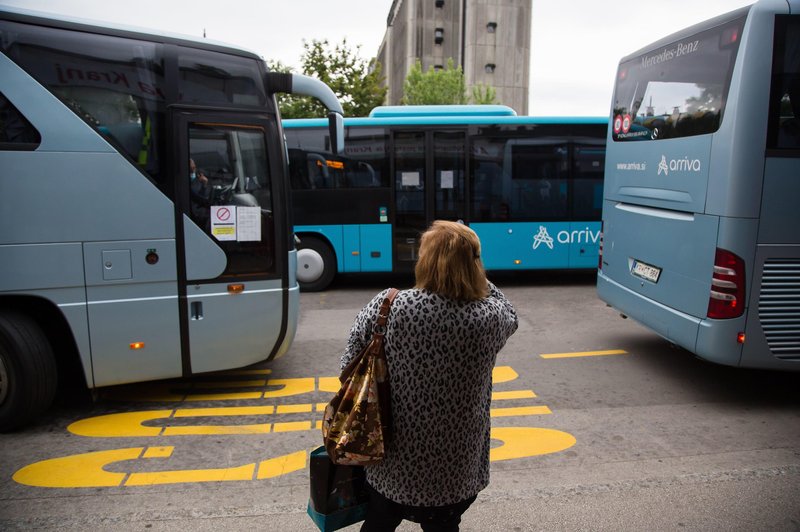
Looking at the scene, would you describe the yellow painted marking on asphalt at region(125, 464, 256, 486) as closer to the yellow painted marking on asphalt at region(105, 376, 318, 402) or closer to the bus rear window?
the yellow painted marking on asphalt at region(105, 376, 318, 402)

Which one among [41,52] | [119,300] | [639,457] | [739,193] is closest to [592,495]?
[639,457]

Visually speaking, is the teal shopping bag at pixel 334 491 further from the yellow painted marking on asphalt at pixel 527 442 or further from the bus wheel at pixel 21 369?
the bus wheel at pixel 21 369

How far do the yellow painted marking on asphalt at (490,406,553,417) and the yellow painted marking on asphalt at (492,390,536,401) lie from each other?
249mm

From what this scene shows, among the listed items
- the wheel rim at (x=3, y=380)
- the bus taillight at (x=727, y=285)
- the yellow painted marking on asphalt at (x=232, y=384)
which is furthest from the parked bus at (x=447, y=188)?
the wheel rim at (x=3, y=380)

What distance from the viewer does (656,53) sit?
6211mm

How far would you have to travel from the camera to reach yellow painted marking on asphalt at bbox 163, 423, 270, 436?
15.9ft

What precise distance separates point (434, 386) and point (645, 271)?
15.0 ft

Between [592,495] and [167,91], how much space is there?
4.38 m

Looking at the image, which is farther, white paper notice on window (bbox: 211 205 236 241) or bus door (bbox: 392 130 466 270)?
bus door (bbox: 392 130 466 270)

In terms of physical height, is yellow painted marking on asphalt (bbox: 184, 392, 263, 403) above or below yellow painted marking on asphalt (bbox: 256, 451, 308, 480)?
below

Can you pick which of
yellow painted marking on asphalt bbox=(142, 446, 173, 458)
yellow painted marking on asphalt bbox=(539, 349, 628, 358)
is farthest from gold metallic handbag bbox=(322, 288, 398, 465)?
yellow painted marking on asphalt bbox=(539, 349, 628, 358)

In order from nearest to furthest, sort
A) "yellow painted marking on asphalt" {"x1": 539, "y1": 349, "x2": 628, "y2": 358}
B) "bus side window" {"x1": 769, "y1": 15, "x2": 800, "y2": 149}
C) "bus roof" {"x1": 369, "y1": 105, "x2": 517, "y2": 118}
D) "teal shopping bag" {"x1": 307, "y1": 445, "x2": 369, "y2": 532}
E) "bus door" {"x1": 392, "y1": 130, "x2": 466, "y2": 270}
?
"teal shopping bag" {"x1": 307, "y1": 445, "x2": 369, "y2": 532}
"bus side window" {"x1": 769, "y1": 15, "x2": 800, "y2": 149}
"yellow painted marking on asphalt" {"x1": 539, "y1": 349, "x2": 628, "y2": 358}
"bus door" {"x1": 392, "y1": 130, "x2": 466, "y2": 270}
"bus roof" {"x1": 369, "y1": 105, "x2": 517, "y2": 118}

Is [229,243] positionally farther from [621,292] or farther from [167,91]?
[621,292]

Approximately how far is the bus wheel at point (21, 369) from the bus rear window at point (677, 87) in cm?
558
